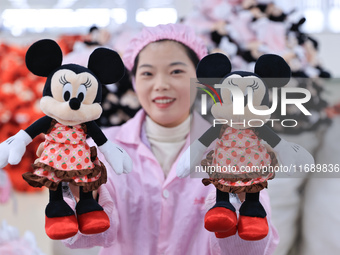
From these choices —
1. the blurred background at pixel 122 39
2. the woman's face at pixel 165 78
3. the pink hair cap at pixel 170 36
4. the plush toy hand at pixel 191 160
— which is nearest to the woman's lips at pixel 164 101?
the woman's face at pixel 165 78

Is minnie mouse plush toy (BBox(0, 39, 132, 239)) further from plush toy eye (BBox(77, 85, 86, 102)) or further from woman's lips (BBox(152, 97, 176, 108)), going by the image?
woman's lips (BBox(152, 97, 176, 108))

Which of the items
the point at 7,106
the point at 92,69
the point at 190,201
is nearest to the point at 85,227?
the point at 92,69

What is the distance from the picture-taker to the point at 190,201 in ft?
2.27

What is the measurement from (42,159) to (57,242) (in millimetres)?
736

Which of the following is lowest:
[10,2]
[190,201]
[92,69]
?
[190,201]

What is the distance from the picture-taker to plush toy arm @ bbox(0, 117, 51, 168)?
0.40 metres

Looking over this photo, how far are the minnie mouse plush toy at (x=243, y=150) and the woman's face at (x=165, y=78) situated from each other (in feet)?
0.59

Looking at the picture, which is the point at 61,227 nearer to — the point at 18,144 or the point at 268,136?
the point at 18,144

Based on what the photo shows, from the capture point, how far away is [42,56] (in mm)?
434

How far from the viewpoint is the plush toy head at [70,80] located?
41cm

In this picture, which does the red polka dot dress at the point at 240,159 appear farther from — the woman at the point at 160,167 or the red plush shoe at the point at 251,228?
the woman at the point at 160,167

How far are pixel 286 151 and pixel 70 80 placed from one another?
27 cm

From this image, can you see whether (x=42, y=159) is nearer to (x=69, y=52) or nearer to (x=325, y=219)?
(x=69, y=52)

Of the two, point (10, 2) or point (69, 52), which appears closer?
point (10, 2)
